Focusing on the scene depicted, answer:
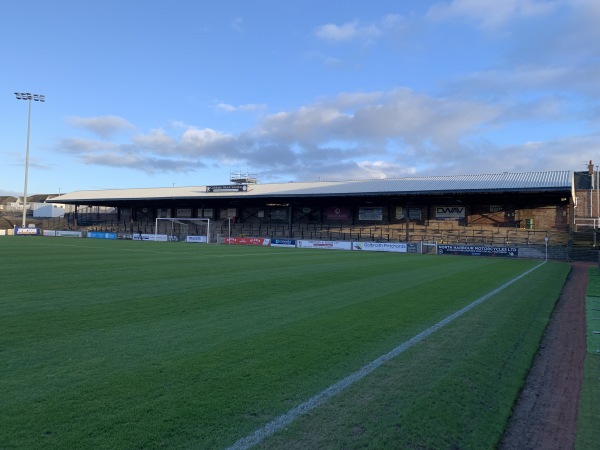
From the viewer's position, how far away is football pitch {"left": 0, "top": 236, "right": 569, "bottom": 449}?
3859mm


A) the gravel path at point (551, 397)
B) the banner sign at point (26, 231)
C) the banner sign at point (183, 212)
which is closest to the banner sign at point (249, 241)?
the banner sign at point (183, 212)

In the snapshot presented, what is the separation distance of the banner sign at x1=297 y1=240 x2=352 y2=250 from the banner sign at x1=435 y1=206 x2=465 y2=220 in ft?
40.1

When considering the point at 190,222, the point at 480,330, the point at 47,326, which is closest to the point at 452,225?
the point at 190,222

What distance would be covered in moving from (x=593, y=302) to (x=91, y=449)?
14307mm

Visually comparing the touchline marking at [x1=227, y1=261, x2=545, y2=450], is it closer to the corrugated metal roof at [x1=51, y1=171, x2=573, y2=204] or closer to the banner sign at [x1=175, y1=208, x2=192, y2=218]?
the corrugated metal roof at [x1=51, y1=171, x2=573, y2=204]

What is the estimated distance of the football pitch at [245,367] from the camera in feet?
12.7

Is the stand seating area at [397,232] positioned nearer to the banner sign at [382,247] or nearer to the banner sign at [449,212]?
the banner sign at [449,212]

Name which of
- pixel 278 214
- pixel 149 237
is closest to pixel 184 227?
pixel 149 237

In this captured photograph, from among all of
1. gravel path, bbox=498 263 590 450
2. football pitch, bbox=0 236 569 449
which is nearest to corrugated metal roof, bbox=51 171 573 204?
football pitch, bbox=0 236 569 449

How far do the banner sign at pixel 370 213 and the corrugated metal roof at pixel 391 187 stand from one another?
4027 millimetres

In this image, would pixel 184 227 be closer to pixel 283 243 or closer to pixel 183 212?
pixel 183 212

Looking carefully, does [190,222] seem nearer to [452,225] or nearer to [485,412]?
[452,225]

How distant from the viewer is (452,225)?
50125mm

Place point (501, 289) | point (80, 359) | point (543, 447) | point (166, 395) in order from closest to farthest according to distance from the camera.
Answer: point (543, 447)
point (166, 395)
point (80, 359)
point (501, 289)
